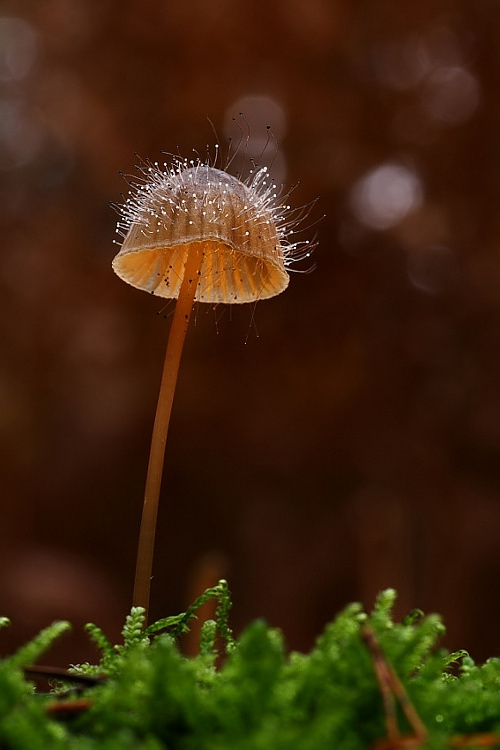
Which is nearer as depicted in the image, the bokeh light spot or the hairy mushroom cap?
the hairy mushroom cap

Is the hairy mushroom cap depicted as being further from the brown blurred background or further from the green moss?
the brown blurred background

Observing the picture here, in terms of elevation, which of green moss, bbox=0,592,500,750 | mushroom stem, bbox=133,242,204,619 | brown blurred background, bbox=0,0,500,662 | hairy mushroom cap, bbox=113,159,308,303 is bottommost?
green moss, bbox=0,592,500,750

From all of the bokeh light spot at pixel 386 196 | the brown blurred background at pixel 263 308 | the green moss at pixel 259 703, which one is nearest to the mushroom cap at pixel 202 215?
the green moss at pixel 259 703

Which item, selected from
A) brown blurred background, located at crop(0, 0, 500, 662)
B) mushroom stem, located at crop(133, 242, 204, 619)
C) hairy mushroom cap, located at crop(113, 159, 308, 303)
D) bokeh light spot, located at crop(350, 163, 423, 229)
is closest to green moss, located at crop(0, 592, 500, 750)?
mushroom stem, located at crop(133, 242, 204, 619)

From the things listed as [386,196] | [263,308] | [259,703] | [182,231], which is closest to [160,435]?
[182,231]

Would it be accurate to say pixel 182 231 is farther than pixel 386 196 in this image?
No

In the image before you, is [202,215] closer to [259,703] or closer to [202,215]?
[202,215]

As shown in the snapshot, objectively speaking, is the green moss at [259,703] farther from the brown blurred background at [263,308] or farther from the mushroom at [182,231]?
the brown blurred background at [263,308]
